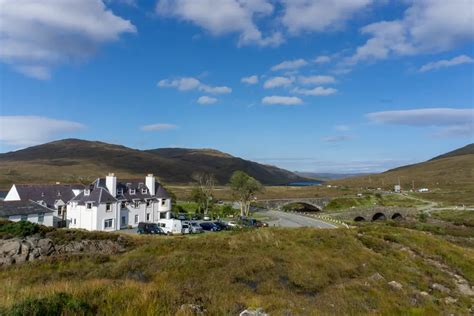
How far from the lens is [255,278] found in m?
20.3

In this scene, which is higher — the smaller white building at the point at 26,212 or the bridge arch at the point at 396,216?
the smaller white building at the point at 26,212

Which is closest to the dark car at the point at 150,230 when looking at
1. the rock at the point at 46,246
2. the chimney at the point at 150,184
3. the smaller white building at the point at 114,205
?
the smaller white building at the point at 114,205

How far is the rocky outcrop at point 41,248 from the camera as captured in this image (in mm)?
32500

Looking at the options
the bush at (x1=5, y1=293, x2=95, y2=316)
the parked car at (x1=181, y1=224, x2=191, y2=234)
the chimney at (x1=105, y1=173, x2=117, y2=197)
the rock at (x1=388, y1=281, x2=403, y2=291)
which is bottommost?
the parked car at (x1=181, y1=224, x2=191, y2=234)

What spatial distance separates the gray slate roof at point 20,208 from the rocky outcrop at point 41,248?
12177 millimetres

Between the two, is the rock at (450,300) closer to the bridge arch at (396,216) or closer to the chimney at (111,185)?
the chimney at (111,185)

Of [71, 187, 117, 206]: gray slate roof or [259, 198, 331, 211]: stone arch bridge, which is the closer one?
[71, 187, 117, 206]: gray slate roof

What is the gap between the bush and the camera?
6.94 metres

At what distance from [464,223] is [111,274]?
76539mm

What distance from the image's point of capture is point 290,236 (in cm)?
3709

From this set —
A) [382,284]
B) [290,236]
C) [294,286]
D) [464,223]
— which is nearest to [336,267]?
[382,284]

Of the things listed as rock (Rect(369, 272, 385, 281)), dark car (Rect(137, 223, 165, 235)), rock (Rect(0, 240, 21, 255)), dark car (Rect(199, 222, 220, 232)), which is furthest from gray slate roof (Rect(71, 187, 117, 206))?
rock (Rect(369, 272, 385, 281))

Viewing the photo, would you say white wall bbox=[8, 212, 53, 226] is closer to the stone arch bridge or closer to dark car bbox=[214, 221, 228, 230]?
dark car bbox=[214, 221, 228, 230]

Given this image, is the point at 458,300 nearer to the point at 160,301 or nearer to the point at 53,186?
the point at 160,301
